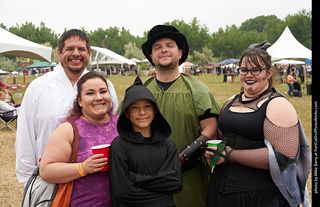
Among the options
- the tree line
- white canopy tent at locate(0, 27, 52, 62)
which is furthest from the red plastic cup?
the tree line

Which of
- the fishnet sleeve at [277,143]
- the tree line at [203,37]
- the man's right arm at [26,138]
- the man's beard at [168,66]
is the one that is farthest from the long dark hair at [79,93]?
the tree line at [203,37]

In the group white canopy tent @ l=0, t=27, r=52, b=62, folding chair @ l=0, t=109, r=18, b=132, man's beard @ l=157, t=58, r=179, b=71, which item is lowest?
folding chair @ l=0, t=109, r=18, b=132

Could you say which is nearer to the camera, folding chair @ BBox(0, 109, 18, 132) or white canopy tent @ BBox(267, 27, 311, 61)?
folding chair @ BBox(0, 109, 18, 132)

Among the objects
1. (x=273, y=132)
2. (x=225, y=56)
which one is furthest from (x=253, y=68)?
(x=225, y=56)

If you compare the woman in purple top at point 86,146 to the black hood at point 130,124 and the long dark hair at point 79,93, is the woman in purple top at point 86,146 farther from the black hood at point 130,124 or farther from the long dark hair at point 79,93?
the black hood at point 130,124

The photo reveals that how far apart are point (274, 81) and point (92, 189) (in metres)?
1.95

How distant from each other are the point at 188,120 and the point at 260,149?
34.1 inches

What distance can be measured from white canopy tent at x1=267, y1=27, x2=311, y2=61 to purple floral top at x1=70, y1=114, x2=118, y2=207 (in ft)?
66.2

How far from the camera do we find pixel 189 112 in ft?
9.98

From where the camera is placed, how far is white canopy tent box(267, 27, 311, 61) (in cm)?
2045

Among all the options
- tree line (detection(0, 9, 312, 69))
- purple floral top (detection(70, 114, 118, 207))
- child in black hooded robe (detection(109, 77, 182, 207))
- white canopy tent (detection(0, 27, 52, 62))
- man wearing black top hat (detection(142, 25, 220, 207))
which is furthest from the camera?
tree line (detection(0, 9, 312, 69))

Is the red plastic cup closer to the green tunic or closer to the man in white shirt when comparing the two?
the man in white shirt

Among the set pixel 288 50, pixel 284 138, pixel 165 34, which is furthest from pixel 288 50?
pixel 284 138

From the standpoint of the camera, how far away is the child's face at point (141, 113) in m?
2.30
